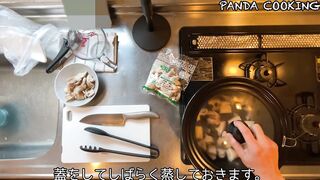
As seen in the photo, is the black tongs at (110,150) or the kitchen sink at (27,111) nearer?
the black tongs at (110,150)

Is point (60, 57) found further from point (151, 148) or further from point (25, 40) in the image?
point (151, 148)

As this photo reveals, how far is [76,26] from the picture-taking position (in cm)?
97

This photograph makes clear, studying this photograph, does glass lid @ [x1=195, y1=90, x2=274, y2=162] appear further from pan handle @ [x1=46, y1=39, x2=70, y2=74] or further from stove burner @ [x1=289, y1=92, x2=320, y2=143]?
pan handle @ [x1=46, y1=39, x2=70, y2=74]

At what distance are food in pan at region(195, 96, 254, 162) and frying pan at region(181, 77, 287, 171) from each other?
0.8 inches

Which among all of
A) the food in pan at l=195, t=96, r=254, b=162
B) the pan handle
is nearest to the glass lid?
the food in pan at l=195, t=96, r=254, b=162

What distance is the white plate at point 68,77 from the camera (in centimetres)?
94

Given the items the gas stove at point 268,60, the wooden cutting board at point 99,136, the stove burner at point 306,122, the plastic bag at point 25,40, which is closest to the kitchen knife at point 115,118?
the wooden cutting board at point 99,136

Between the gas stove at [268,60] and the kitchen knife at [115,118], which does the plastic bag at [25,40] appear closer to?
the kitchen knife at [115,118]

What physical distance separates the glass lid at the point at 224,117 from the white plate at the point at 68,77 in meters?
0.32

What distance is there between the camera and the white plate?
3.07ft

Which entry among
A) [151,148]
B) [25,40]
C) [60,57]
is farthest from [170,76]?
[25,40]

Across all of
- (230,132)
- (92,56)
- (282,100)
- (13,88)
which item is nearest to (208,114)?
(230,132)

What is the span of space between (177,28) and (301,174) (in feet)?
1.72

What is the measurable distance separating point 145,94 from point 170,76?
93mm
